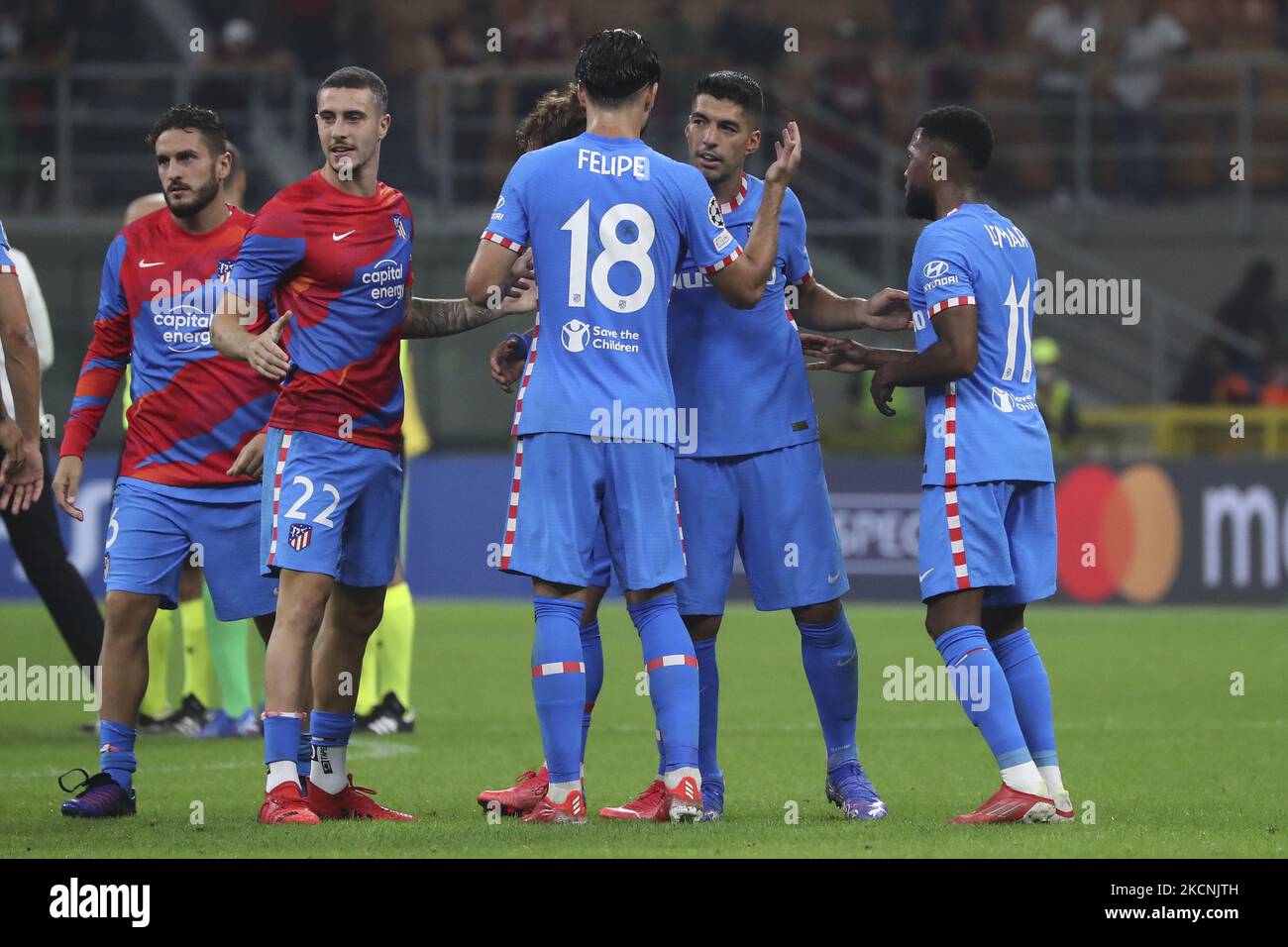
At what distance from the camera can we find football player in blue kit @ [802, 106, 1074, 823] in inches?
247

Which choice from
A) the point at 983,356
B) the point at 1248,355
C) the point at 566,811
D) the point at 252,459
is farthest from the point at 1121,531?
the point at 566,811

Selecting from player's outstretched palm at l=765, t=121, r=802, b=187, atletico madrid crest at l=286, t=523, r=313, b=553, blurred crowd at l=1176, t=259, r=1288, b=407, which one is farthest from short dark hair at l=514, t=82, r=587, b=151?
blurred crowd at l=1176, t=259, r=1288, b=407

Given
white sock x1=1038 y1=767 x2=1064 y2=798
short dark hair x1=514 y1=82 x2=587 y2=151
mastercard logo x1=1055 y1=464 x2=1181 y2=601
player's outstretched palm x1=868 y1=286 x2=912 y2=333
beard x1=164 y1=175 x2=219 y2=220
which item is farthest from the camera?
mastercard logo x1=1055 y1=464 x2=1181 y2=601

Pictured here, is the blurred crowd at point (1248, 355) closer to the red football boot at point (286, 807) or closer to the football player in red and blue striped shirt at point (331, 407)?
the football player in red and blue striped shirt at point (331, 407)

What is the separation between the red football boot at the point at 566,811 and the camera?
607 centimetres

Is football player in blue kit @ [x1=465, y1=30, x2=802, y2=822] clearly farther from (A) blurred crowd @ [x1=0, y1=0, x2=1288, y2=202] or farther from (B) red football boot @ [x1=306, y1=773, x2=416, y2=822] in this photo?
(A) blurred crowd @ [x1=0, y1=0, x2=1288, y2=202]

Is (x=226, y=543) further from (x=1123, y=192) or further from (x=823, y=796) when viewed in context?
(x=1123, y=192)

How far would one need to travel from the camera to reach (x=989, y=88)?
2378cm

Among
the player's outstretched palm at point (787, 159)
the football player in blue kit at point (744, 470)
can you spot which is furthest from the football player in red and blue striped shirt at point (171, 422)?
the player's outstretched palm at point (787, 159)

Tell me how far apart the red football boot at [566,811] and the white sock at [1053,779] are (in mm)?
1504

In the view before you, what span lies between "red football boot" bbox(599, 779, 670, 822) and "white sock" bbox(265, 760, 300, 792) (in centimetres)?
97

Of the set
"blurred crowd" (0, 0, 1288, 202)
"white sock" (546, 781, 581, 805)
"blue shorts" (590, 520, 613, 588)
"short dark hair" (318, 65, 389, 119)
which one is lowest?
"white sock" (546, 781, 581, 805)
